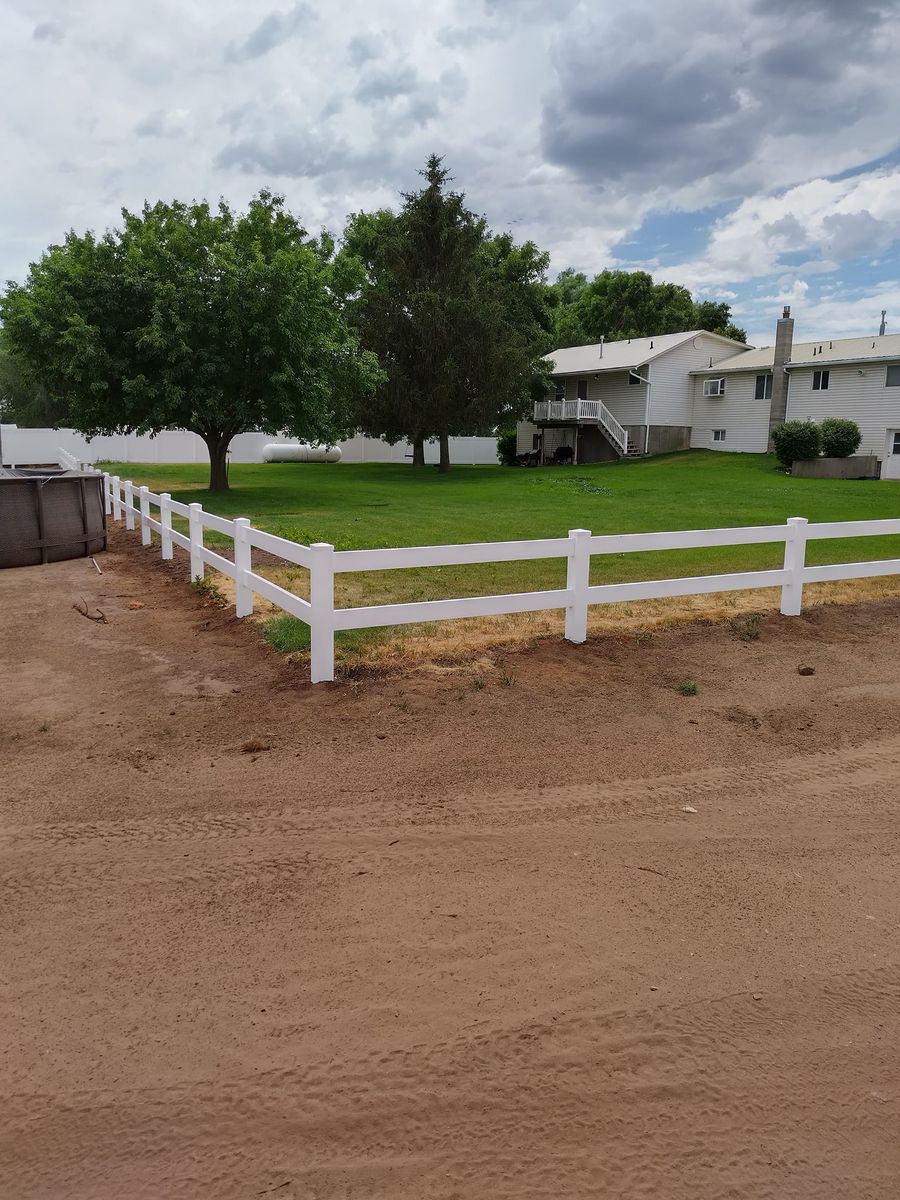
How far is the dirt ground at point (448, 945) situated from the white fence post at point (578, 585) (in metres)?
1.40

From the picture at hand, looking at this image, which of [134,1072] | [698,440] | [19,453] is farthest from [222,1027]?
[19,453]

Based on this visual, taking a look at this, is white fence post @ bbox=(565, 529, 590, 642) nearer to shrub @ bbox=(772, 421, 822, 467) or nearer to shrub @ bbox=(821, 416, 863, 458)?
shrub @ bbox=(772, 421, 822, 467)

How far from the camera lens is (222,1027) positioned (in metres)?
3.08

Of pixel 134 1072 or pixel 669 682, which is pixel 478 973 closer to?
pixel 134 1072

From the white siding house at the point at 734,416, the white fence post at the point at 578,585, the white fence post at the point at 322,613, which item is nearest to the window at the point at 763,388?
the white siding house at the point at 734,416

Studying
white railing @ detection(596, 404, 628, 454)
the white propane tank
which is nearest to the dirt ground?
white railing @ detection(596, 404, 628, 454)

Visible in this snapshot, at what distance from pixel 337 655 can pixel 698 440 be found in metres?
40.5

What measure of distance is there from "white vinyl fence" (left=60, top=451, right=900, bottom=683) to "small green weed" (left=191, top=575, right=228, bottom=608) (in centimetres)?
35

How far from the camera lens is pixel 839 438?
34.1 meters

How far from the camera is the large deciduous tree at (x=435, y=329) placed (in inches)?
1421

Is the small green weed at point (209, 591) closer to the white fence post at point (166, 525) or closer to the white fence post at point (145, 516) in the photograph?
the white fence post at point (166, 525)

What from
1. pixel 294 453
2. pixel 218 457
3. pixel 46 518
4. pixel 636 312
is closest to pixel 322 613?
pixel 46 518

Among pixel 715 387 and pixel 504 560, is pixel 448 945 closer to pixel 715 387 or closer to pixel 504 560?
pixel 504 560

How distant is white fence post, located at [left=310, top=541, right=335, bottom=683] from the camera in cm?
673
